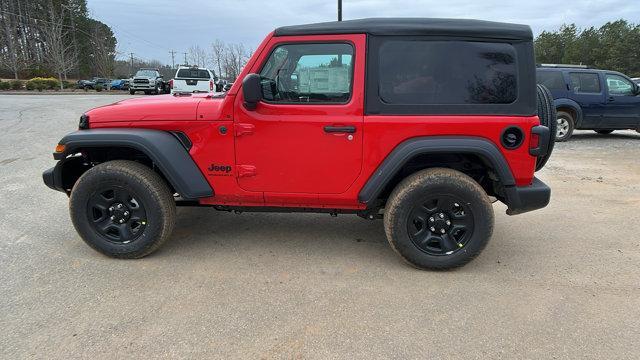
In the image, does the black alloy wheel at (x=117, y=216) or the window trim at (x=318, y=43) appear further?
the black alloy wheel at (x=117, y=216)

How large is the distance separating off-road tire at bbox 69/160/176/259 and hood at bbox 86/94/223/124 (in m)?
0.38

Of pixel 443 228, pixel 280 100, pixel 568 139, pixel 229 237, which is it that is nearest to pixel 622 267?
pixel 443 228

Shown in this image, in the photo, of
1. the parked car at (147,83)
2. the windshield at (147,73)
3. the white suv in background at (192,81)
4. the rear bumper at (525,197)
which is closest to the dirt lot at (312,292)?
the rear bumper at (525,197)

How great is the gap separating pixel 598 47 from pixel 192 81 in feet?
181

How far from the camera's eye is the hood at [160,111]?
346 centimetres

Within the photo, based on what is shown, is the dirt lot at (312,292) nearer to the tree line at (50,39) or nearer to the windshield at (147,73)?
the windshield at (147,73)

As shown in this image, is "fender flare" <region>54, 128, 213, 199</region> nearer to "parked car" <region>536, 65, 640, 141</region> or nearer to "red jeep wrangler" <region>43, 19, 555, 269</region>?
"red jeep wrangler" <region>43, 19, 555, 269</region>

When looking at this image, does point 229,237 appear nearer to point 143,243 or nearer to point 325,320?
point 143,243

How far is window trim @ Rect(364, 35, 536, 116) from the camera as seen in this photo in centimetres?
325

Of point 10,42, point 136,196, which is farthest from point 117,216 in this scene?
Result: point 10,42

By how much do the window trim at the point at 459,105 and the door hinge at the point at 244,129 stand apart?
2.95ft

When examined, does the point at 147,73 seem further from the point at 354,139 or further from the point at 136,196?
the point at 354,139

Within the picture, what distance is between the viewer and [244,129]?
340 centimetres

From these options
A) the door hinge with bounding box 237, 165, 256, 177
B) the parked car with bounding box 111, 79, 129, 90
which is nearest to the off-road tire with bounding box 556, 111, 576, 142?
the door hinge with bounding box 237, 165, 256, 177
